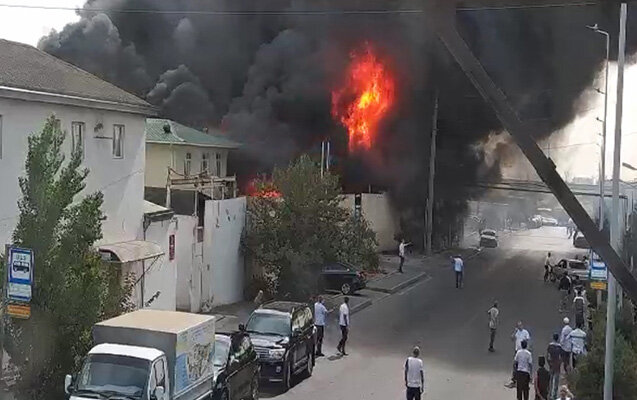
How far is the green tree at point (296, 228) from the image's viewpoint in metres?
25.9

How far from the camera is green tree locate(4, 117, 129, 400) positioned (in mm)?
11328

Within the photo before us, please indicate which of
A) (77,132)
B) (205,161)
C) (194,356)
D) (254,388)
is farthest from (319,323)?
(205,161)

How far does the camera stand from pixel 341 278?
29.3 m

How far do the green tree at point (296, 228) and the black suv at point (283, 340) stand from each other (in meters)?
7.72

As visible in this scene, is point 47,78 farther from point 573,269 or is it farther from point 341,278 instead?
point 573,269

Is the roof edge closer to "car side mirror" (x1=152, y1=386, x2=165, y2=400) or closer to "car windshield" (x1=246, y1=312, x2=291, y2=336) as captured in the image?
"car windshield" (x1=246, y1=312, x2=291, y2=336)

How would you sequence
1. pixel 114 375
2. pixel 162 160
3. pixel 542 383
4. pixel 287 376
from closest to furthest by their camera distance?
pixel 114 375 → pixel 542 383 → pixel 287 376 → pixel 162 160

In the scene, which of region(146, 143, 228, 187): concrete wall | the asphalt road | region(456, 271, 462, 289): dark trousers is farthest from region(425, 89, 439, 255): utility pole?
region(146, 143, 228, 187): concrete wall

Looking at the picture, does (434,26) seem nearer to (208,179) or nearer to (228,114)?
(208,179)

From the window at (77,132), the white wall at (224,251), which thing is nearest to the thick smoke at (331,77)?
the white wall at (224,251)

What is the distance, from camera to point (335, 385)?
1659 cm

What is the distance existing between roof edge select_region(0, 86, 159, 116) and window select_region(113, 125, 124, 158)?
0.47m

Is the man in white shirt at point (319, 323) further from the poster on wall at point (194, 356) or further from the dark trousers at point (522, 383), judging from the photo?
the poster on wall at point (194, 356)

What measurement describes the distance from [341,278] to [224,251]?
5.45m
